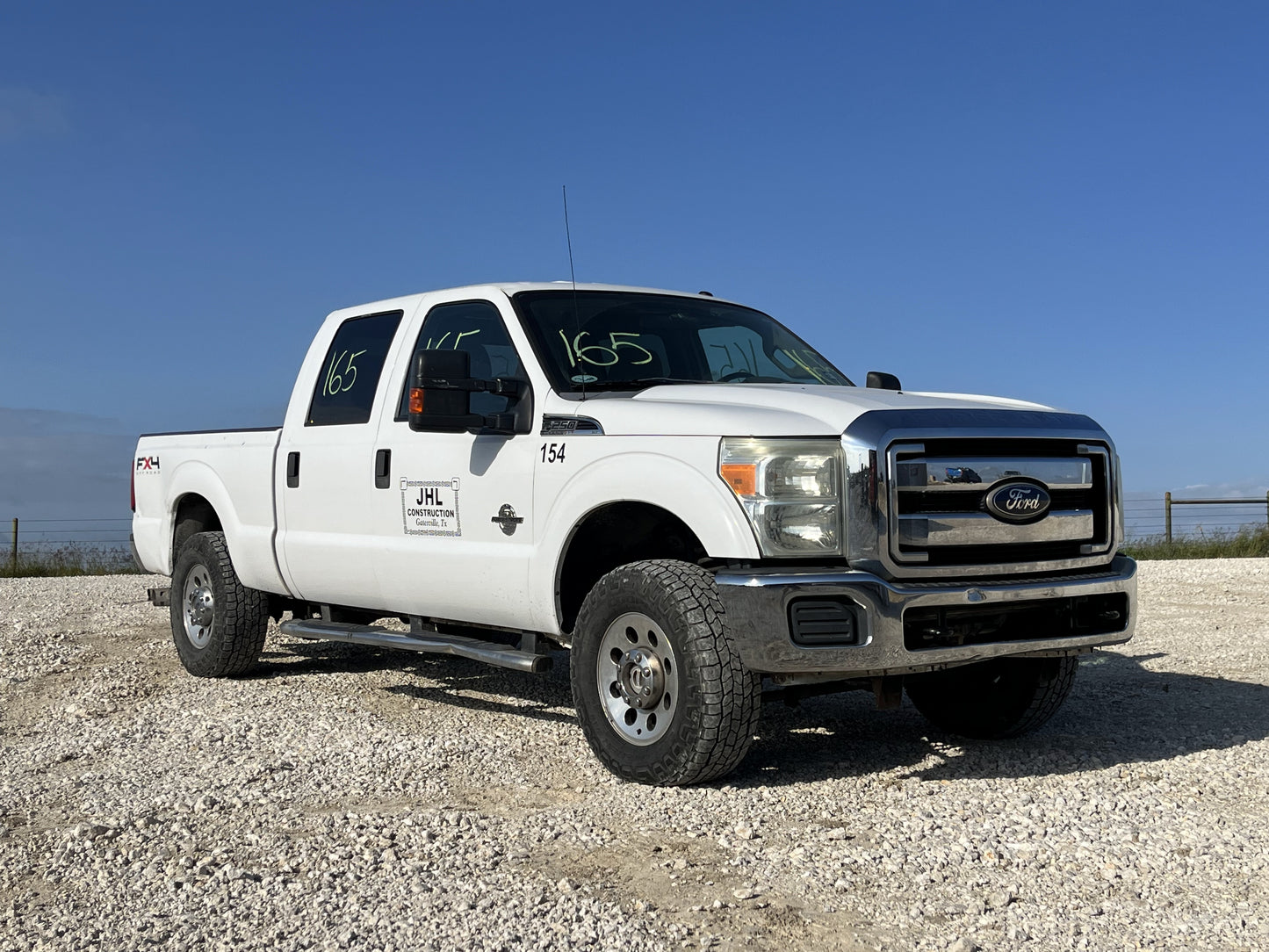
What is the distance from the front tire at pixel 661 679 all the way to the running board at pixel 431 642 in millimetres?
487

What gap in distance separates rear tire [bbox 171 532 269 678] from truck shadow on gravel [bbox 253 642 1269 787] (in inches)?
13.4

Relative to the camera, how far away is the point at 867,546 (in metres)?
4.63

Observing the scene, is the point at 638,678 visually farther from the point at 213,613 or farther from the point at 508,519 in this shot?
the point at 213,613

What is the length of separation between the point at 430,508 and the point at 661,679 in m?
1.73

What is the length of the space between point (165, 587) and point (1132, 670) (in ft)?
21.2

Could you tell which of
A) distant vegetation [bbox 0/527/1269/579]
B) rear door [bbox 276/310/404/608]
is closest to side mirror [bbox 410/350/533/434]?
rear door [bbox 276/310/404/608]

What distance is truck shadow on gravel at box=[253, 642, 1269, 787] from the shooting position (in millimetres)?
5457

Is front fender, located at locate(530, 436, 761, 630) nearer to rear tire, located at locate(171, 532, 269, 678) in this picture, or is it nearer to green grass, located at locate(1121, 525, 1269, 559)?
rear tire, located at locate(171, 532, 269, 678)

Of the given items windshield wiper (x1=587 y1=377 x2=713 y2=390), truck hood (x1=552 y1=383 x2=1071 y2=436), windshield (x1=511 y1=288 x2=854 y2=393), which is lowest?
truck hood (x1=552 y1=383 x2=1071 y2=436)

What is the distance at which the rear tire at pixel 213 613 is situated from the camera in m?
7.68

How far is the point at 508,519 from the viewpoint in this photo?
5.70 m

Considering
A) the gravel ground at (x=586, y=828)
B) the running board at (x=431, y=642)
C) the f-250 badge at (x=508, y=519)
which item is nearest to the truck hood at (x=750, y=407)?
the f-250 badge at (x=508, y=519)

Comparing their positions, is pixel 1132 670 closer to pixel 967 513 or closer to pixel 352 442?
pixel 967 513

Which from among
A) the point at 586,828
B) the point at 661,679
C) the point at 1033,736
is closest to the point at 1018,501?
the point at 661,679
